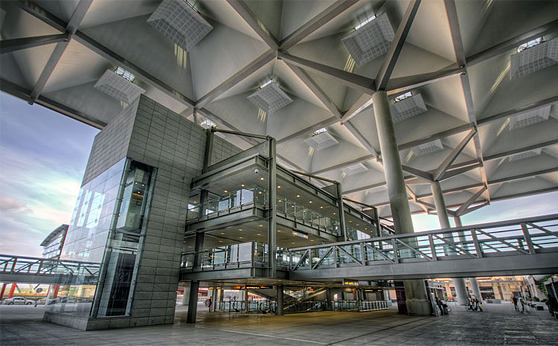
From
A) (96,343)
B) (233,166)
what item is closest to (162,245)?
(233,166)

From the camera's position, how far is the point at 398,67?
79.4 feet

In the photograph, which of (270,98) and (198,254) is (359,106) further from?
(198,254)

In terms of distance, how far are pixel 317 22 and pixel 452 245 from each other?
17.0 m

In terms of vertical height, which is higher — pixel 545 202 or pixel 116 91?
pixel 116 91

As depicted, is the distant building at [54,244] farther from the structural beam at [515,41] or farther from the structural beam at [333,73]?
the structural beam at [515,41]

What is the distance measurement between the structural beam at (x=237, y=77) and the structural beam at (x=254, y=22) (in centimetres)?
100

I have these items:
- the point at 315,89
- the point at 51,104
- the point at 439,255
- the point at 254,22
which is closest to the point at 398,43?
the point at 315,89

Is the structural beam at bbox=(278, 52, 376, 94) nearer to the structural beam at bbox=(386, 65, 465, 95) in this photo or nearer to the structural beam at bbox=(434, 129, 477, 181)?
the structural beam at bbox=(386, 65, 465, 95)

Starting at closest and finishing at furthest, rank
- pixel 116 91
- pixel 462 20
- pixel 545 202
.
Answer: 1. pixel 462 20
2. pixel 116 91
3. pixel 545 202

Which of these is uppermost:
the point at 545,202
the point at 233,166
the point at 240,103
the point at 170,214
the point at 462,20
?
the point at 240,103

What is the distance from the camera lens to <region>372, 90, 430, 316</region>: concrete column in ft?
61.6

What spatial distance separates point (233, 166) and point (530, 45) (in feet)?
86.5

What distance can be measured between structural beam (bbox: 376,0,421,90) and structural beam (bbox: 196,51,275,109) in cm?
896

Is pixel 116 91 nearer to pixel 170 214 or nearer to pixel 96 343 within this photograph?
pixel 170 214
